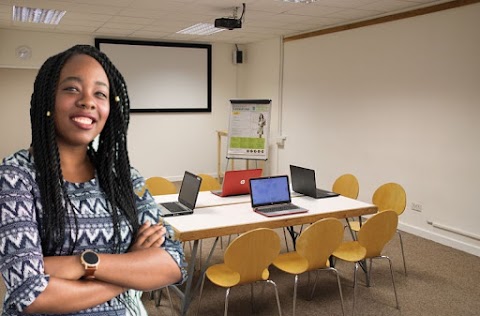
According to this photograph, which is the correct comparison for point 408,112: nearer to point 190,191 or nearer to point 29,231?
point 190,191

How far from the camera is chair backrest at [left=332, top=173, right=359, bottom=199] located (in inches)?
177

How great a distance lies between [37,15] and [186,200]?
3817mm

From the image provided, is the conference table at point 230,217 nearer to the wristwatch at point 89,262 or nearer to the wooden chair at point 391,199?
the wooden chair at point 391,199

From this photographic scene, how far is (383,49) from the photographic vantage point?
5492mm

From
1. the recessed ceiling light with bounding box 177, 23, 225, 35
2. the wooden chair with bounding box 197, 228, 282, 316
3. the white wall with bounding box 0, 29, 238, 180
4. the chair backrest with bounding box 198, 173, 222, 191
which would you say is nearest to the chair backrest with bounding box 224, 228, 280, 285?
the wooden chair with bounding box 197, 228, 282, 316

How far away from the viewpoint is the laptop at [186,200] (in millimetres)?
3404

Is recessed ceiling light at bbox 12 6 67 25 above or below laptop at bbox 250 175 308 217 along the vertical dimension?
above

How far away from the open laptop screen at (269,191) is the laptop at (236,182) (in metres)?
0.29

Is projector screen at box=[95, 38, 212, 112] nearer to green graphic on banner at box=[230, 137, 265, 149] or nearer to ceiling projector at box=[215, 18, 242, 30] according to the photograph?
green graphic on banner at box=[230, 137, 265, 149]

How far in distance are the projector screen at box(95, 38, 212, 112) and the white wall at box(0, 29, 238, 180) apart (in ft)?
0.56

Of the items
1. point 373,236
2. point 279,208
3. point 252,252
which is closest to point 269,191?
point 279,208

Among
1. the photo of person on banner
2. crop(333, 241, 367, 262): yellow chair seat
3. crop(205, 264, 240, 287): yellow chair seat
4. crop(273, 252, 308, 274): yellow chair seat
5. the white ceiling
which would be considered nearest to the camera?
crop(205, 264, 240, 287): yellow chair seat

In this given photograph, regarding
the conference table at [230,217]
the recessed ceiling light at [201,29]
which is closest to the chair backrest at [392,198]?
the conference table at [230,217]

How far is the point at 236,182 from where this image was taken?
159 inches
